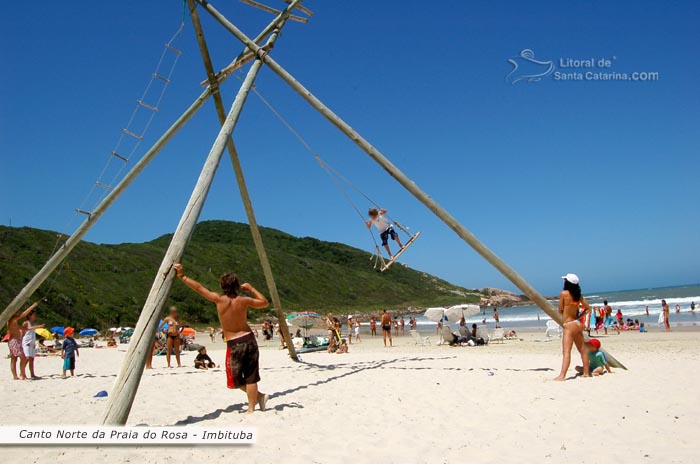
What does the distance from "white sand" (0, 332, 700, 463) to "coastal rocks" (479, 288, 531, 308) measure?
95.7 m

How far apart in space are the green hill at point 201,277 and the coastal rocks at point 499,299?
5.33 m

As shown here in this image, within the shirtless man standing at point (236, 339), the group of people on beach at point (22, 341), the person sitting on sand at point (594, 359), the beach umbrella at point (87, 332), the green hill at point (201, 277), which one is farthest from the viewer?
the green hill at point (201, 277)

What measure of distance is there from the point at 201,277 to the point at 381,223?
47833 mm

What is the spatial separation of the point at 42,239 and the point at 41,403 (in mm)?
44978

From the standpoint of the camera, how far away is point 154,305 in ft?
16.9

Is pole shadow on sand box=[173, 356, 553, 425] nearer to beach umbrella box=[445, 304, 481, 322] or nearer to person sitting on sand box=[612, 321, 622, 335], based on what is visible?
beach umbrella box=[445, 304, 481, 322]

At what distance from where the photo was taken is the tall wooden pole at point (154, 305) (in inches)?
182

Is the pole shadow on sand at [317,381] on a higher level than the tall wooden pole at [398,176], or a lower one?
lower

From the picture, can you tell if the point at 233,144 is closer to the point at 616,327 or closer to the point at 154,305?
the point at 154,305

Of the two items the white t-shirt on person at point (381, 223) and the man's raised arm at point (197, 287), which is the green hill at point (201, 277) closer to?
the white t-shirt on person at point (381, 223)

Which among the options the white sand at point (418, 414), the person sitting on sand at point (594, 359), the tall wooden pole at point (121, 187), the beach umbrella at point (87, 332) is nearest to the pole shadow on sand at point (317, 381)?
the white sand at point (418, 414)

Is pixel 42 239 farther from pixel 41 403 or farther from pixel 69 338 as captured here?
pixel 41 403

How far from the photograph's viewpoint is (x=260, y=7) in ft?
31.2

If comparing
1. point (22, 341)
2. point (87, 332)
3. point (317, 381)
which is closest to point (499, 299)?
point (87, 332)
